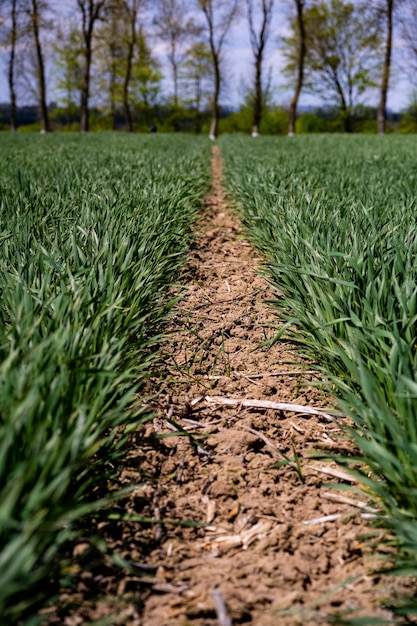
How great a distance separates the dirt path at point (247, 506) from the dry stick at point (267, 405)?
0.08 ft

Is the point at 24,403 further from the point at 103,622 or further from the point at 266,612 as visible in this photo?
the point at 266,612

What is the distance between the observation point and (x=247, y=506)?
1.63 m

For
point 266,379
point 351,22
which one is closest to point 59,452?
point 266,379

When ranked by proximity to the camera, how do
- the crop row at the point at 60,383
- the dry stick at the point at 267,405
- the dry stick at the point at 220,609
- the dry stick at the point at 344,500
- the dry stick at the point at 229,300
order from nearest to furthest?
the crop row at the point at 60,383 → the dry stick at the point at 220,609 → the dry stick at the point at 344,500 → the dry stick at the point at 267,405 → the dry stick at the point at 229,300

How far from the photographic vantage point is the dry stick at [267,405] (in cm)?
211

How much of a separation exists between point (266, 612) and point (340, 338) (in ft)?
3.60

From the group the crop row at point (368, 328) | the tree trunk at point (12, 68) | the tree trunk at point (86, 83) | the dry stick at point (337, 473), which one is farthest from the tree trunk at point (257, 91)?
the dry stick at point (337, 473)

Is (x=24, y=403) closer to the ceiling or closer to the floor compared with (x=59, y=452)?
closer to the ceiling

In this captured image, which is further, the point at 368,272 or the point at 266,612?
the point at 368,272

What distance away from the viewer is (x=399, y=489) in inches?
52.1

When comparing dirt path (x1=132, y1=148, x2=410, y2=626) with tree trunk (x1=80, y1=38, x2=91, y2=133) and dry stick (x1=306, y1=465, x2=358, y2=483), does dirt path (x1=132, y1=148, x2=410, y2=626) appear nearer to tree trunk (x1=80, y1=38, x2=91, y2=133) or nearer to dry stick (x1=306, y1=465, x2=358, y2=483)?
dry stick (x1=306, y1=465, x2=358, y2=483)

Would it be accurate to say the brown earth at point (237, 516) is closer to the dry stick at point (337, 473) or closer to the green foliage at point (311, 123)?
the dry stick at point (337, 473)

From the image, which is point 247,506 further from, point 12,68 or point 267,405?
point 12,68

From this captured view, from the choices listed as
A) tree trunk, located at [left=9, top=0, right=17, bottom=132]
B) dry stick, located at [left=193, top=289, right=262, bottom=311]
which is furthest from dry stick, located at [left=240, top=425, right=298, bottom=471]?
tree trunk, located at [left=9, top=0, right=17, bottom=132]
